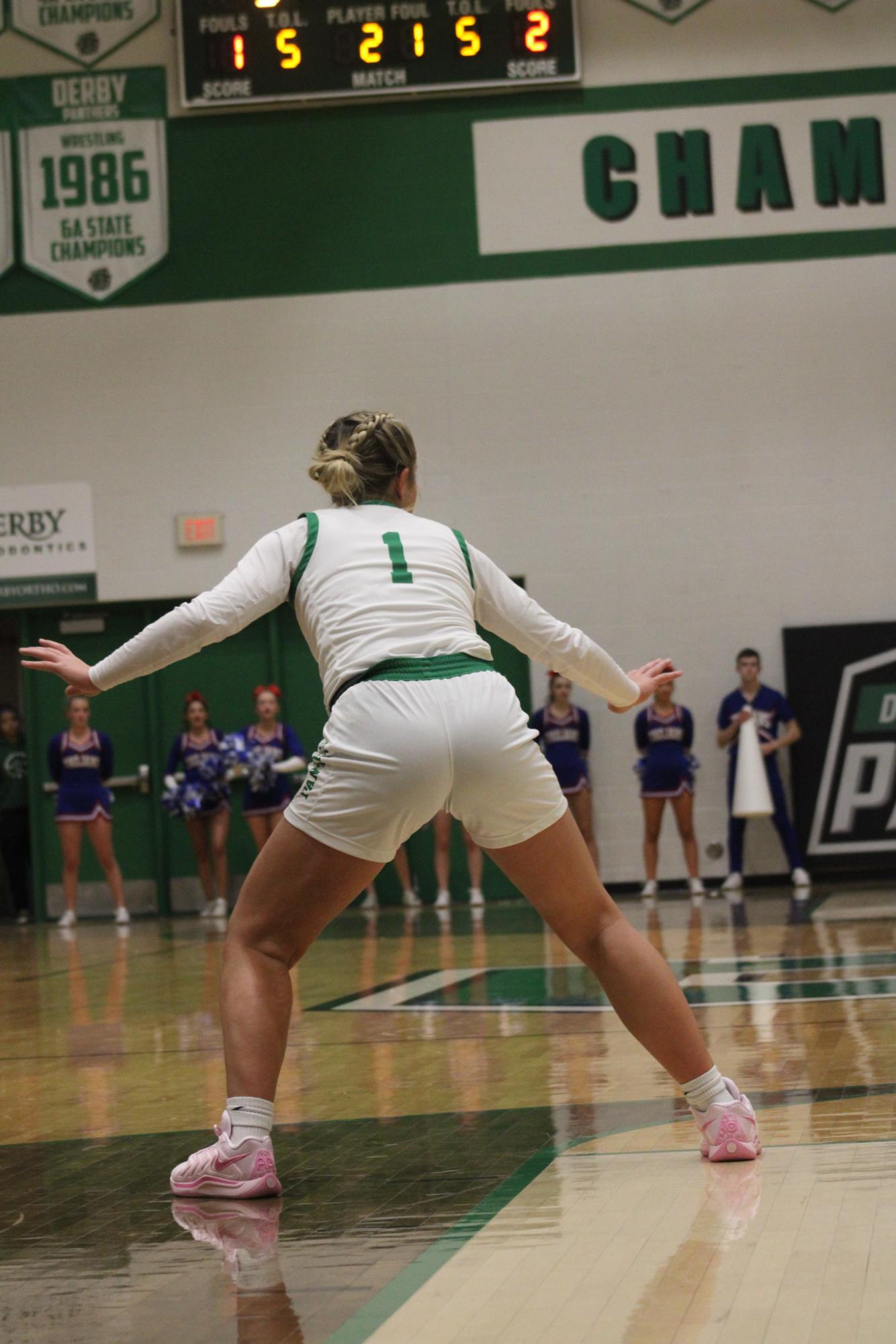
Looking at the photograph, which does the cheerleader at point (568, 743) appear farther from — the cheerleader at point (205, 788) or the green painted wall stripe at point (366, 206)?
the green painted wall stripe at point (366, 206)

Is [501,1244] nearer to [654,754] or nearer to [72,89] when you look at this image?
[654,754]

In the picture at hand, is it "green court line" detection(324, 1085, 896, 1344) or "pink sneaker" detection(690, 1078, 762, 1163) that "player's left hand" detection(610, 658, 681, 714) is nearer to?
"pink sneaker" detection(690, 1078, 762, 1163)

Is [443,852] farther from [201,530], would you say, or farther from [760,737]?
[201,530]

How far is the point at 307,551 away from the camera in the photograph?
12.2ft

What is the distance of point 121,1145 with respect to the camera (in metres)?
4.40

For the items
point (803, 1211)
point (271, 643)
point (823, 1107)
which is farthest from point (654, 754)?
point (803, 1211)

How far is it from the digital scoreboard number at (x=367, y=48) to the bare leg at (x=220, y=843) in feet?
22.2

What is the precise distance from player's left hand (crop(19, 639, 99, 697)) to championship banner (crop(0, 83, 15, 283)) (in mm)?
12998

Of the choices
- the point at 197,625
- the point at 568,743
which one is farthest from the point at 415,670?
the point at 568,743

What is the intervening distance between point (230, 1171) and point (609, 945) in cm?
101

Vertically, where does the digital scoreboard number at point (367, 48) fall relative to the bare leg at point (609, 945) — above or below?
above

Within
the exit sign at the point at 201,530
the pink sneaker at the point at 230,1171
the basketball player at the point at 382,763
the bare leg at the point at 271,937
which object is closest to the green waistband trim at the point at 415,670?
the basketball player at the point at 382,763

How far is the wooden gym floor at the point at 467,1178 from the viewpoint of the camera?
2678 mm

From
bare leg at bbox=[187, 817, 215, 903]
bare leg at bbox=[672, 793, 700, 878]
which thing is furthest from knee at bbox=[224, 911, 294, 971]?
bare leg at bbox=[187, 817, 215, 903]
